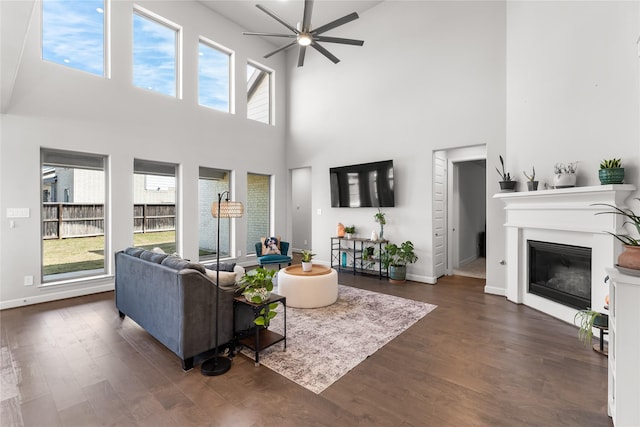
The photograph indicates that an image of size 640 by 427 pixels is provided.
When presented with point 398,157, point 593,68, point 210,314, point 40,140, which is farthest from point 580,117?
point 40,140

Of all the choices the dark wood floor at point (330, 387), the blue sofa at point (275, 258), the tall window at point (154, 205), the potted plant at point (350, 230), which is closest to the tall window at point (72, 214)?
the tall window at point (154, 205)

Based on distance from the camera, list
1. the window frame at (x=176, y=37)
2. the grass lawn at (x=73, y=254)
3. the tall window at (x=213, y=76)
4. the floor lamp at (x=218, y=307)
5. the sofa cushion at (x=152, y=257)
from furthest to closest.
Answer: the tall window at (x=213, y=76)
the window frame at (x=176, y=37)
the grass lawn at (x=73, y=254)
the sofa cushion at (x=152, y=257)
the floor lamp at (x=218, y=307)

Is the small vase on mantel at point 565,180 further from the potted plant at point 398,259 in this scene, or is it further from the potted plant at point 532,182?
the potted plant at point 398,259

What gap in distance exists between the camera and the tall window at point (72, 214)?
445 centimetres

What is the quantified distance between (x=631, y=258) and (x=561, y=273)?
247cm

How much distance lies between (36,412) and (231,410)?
4.36ft

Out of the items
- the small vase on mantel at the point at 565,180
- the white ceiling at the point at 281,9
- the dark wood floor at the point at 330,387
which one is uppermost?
the white ceiling at the point at 281,9

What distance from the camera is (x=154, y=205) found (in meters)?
5.55

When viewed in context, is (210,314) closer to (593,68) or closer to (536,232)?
(536,232)

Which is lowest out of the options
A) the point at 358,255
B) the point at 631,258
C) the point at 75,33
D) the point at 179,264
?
the point at 358,255

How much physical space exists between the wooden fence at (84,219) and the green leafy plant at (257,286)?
147 inches

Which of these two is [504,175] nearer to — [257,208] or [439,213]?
[439,213]

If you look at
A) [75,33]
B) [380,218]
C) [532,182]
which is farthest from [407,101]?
[75,33]

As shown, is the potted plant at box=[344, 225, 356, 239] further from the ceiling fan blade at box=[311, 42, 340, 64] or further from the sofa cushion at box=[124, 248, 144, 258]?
the sofa cushion at box=[124, 248, 144, 258]
